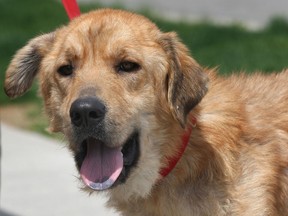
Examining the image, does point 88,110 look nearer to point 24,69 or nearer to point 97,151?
point 97,151

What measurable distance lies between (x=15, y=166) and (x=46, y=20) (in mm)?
7260

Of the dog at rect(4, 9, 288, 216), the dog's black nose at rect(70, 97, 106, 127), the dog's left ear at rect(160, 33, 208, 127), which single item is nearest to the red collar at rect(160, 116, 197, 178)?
the dog at rect(4, 9, 288, 216)

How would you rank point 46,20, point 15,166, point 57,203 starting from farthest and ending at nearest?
point 46,20 → point 15,166 → point 57,203

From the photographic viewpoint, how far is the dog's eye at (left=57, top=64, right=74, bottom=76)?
232 inches

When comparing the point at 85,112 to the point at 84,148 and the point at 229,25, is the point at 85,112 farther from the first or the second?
the point at 229,25

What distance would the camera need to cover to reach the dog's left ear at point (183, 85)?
575cm

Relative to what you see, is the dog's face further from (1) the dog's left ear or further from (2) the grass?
(2) the grass

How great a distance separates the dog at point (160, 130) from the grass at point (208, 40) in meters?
4.67

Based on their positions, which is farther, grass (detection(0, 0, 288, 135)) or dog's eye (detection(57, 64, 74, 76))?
grass (detection(0, 0, 288, 135))

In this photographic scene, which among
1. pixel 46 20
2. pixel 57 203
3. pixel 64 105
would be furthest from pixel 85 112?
pixel 46 20

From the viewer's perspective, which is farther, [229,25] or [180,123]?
[229,25]

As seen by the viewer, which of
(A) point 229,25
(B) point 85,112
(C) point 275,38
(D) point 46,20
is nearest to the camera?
(B) point 85,112

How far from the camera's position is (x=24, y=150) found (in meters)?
10.7

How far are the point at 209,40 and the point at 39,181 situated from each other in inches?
207
